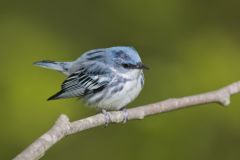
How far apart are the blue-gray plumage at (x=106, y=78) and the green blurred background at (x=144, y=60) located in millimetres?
471

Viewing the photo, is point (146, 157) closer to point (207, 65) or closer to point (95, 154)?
point (95, 154)

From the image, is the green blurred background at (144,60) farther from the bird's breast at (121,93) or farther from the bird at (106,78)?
the bird's breast at (121,93)

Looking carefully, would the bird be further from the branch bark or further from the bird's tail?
the branch bark

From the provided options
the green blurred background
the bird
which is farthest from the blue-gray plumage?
the green blurred background

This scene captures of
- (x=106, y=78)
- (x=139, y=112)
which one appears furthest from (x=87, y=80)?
(x=139, y=112)

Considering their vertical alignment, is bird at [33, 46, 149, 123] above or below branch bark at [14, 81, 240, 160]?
above

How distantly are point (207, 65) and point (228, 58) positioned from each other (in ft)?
0.50

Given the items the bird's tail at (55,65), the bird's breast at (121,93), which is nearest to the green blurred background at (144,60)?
the bird's tail at (55,65)

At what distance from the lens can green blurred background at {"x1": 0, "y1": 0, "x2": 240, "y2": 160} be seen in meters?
3.89

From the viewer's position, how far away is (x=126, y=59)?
3.19 meters

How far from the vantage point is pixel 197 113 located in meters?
4.01

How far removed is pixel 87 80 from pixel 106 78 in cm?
12

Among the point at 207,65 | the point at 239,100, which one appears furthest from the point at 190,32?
the point at 239,100

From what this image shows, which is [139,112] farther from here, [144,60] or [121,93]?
[144,60]
